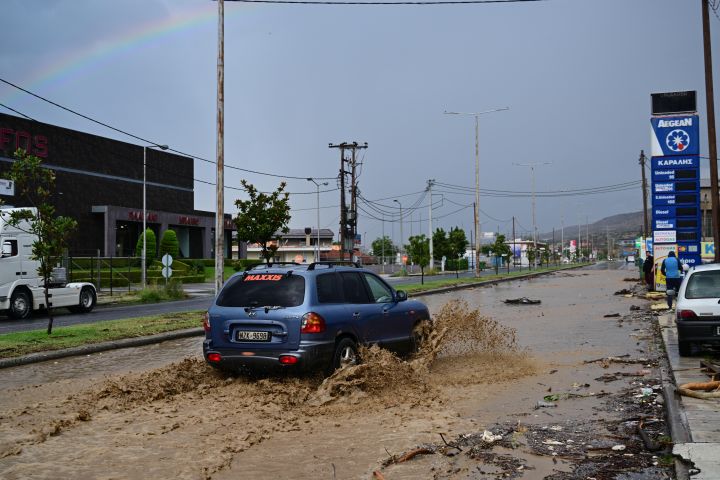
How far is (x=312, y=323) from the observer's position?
8.24 metres

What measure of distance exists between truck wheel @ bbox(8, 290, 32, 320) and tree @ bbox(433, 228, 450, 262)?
2611 inches

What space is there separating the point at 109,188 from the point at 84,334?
50.1 metres

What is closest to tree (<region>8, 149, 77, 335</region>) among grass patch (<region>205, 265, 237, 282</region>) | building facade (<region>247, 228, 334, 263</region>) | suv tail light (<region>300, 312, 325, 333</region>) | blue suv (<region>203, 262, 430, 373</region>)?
blue suv (<region>203, 262, 430, 373</region>)

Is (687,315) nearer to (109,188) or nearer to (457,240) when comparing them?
(109,188)

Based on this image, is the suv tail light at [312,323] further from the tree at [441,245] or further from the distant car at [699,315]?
the tree at [441,245]

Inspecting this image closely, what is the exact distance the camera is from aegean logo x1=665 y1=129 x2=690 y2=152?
90.4ft

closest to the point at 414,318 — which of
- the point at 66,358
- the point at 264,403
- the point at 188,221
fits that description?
the point at 264,403

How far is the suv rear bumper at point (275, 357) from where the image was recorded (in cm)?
812

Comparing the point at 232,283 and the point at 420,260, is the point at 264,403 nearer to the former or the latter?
the point at 232,283

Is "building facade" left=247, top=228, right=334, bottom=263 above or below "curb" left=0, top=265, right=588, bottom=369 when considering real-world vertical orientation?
above

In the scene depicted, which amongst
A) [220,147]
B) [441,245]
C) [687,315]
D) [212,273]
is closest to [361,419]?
[687,315]

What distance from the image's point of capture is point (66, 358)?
1288 cm

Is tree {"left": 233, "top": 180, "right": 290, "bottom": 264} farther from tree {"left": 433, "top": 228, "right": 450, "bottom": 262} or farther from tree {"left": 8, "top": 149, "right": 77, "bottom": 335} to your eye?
tree {"left": 433, "top": 228, "right": 450, "bottom": 262}

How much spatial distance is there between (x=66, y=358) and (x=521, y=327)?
10.6 meters
